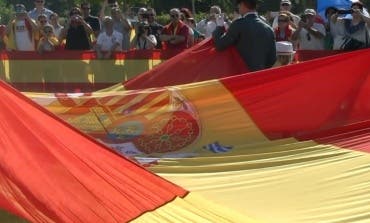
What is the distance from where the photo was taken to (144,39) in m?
10.7

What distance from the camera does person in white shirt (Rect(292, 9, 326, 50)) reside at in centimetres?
950

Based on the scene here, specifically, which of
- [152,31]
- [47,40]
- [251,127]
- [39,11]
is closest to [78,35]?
[47,40]

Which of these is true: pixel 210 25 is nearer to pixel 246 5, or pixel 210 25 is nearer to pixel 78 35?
pixel 78 35

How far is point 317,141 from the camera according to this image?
577 cm

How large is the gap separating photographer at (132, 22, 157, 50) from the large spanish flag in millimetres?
4795

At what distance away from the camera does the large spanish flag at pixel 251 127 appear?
484 cm

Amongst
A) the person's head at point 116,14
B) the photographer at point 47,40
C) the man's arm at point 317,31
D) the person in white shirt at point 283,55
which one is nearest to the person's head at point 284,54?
the person in white shirt at point 283,55

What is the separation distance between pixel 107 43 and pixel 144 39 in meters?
0.65

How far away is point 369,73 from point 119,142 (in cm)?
225

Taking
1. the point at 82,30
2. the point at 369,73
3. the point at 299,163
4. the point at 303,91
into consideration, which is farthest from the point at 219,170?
the point at 82,30

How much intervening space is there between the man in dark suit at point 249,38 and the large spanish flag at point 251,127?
0.61 metres

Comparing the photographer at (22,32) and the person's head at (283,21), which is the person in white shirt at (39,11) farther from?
the person's head at (283,21)

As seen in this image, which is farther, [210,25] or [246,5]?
[210,25]

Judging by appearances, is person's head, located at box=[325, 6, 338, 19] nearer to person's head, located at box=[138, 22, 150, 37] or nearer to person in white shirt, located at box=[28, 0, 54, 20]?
person's head, located at box=[138, 22, 150, 37]
